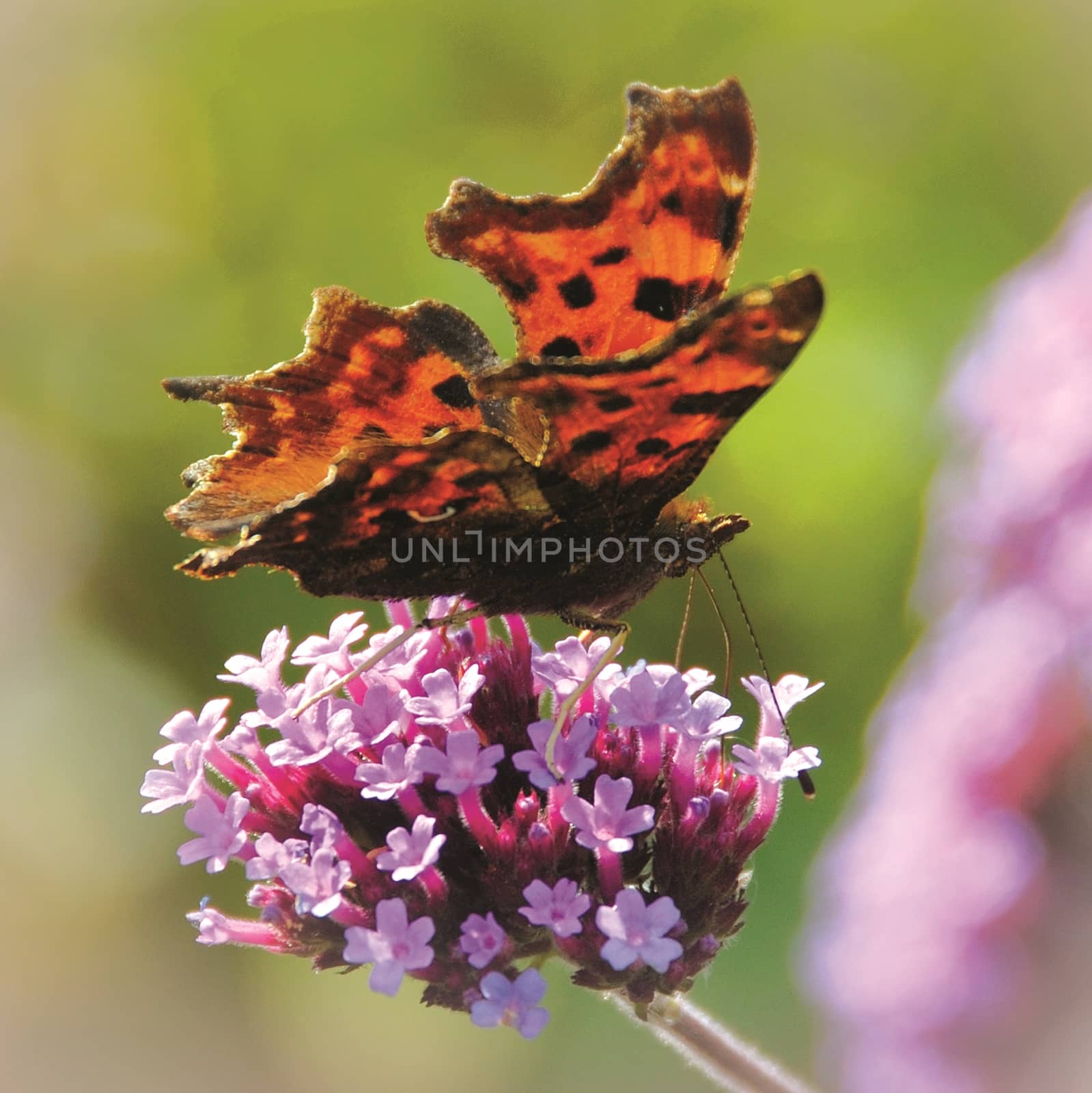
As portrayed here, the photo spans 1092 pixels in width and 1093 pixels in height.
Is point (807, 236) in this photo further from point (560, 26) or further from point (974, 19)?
point (560, 26)

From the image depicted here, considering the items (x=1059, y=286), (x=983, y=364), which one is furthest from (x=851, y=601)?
(x=1059, y=286)

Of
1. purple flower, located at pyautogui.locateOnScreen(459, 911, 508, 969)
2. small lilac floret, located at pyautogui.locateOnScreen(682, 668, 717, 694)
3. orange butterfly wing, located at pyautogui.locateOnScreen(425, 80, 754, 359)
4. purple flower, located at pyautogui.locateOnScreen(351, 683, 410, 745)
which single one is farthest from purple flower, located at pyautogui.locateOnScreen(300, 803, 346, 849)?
orange butterfly wing, located at pyautogui.locateOnScreen(425, 80, 754, 359)

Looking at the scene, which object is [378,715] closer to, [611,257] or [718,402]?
[718,402]

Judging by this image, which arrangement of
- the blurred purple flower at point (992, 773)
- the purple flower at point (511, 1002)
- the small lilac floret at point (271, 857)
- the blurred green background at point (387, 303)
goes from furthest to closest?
the blurred green background at point (387, 303), the blurred purple flower at point (992, 773), the small lilac floret at point (271, 857), the purple flower at point (511, 1002)

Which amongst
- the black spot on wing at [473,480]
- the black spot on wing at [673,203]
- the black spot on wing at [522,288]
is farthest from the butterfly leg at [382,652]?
the black spot on wing at [673,203]

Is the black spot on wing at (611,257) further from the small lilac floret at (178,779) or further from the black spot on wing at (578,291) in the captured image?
the small lilac floret at (178,779)

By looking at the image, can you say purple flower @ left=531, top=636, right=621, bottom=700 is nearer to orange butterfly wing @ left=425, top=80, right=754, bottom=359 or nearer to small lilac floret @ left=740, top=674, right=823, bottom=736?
small lilac floret @ left=740, top=674, right=823, bottom=736

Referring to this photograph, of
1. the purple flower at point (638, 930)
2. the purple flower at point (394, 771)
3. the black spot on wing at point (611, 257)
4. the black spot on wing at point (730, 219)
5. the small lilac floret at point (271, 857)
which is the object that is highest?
the black spot on wing at point (730, 219)
